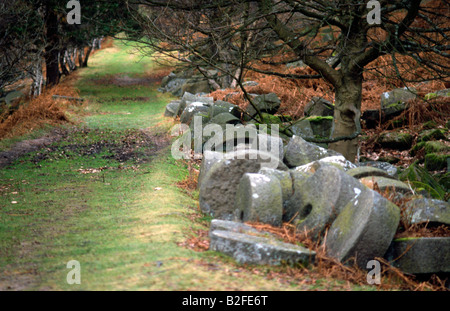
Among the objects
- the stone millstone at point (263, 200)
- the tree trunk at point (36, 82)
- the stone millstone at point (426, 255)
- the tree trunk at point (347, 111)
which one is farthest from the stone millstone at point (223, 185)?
the tree trunk at point (36, 82)

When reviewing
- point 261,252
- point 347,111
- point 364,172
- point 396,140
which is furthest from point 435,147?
point 261,252

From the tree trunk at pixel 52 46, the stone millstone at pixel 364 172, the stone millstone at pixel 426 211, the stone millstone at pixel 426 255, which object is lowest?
the stone millstone at pixel 426 255

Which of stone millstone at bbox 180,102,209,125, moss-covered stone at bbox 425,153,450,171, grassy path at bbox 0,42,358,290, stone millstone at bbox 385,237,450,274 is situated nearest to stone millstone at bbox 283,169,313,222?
grassy path at bbox 0,42,358,290

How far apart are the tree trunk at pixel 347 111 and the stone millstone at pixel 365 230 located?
3.65 metres

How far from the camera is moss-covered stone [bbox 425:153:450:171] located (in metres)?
9.14

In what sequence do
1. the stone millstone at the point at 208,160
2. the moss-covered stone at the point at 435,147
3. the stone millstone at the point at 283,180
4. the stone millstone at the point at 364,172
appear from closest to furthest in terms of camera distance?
the stone millstone at the point at 283,180
the stone millstone at the point at 364,172
the stone millstone at the point at 208,160
the moss-covered stone at the point at 435,147

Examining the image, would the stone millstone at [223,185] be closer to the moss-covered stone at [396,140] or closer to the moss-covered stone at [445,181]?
the moss-covered stone at [445,181]

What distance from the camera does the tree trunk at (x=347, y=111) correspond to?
8508 millimetres

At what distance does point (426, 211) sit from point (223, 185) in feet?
8.97

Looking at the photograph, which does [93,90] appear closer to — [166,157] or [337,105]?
[166,157]

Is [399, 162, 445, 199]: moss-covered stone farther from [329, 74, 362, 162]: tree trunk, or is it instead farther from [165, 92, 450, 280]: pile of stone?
[329, 74, 362, 162]: tree trunk

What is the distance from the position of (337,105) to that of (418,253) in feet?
13.6

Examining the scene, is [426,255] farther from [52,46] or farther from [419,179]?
[52,46]
